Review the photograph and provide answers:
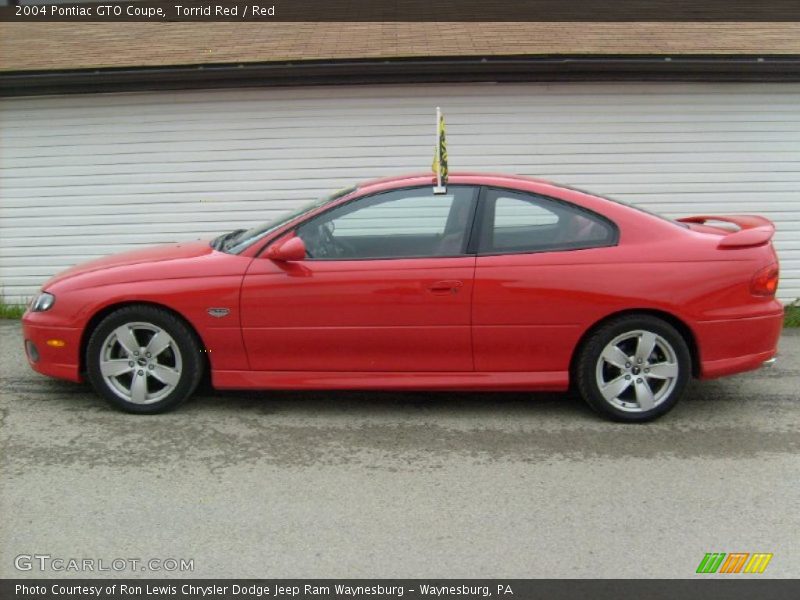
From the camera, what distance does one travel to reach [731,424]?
5.04 m

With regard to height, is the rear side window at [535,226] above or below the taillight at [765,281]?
above

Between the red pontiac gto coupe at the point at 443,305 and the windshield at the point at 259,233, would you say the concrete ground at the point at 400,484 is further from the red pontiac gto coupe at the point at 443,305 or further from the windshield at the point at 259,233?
the windshield at the point at 259,233

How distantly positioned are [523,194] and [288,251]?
1522 millimetres

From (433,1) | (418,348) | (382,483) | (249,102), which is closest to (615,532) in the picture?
(382,483)

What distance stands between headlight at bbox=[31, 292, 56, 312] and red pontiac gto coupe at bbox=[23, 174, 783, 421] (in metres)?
0.02

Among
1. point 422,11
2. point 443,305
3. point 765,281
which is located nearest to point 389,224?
point 443,305

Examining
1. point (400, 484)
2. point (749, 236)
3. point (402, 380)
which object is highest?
point (749, 236)

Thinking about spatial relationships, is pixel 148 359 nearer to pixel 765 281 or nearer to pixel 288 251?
pixel 288 251

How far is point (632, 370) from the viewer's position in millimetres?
4930

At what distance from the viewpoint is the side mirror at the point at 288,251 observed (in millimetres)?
4859

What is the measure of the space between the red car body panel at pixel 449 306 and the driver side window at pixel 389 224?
10 centimetres

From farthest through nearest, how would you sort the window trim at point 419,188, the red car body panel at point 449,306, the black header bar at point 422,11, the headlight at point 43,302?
1. the black header bar at point 422,11
2. the headlight at point 43,302
3. the window trim at point 419,188
4. the red car body panel at point 449,306

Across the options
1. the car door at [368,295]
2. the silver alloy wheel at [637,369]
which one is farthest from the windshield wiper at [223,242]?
the silver alloy wheel at [637,369]

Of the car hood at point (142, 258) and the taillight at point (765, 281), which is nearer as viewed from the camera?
the taillight at point (765, 281)
